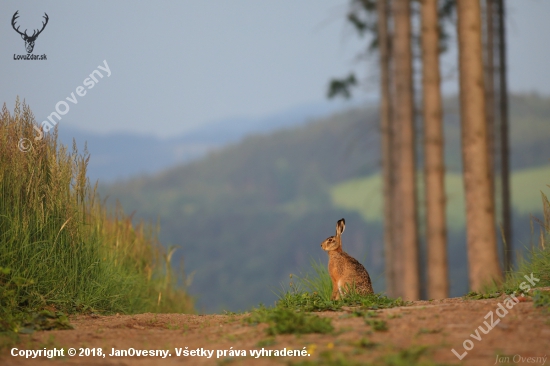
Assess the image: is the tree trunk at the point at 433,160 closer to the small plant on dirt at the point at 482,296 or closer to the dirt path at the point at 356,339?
the small plant on dirt at the point at 482,296

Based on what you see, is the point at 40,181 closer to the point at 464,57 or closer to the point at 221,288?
the point at 464,57

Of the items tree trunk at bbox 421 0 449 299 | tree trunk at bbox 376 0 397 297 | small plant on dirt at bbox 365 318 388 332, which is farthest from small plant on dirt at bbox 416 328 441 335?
tree trunk at bbox 376 0 397 297

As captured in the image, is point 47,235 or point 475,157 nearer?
point 47,235

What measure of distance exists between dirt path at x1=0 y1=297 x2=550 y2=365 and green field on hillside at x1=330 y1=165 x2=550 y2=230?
67.4 feet

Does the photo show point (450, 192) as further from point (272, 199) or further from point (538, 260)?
point (538, 260)

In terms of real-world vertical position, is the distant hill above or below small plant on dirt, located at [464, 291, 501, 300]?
above

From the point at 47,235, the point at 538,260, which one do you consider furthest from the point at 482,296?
the point at 47,235

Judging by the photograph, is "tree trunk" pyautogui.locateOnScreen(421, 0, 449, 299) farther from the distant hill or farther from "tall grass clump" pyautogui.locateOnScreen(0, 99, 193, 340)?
the distant hill

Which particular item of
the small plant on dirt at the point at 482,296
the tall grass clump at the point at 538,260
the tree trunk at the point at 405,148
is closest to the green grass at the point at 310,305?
the small plant on dirt at the point at 482,296

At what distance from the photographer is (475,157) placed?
11.1 metres

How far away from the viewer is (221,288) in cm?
3105

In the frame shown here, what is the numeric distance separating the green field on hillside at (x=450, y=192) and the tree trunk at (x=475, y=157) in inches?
603

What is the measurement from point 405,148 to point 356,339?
1085cm

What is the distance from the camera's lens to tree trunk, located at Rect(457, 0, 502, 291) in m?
11.0
